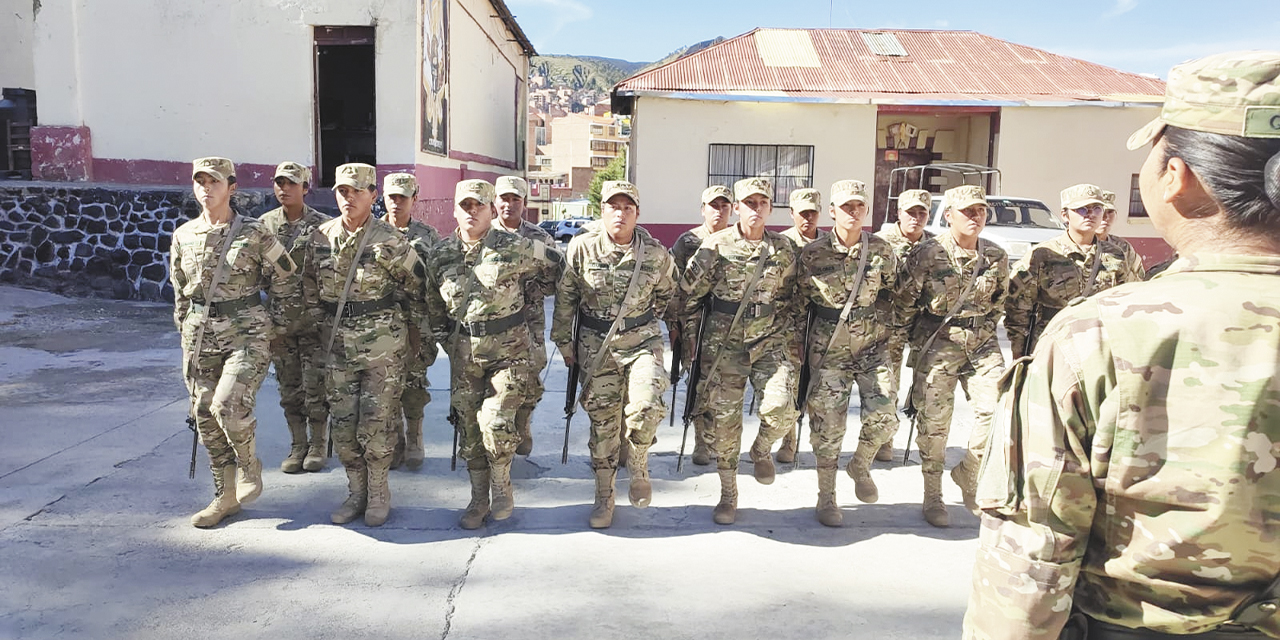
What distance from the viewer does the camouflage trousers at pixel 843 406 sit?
4.79m

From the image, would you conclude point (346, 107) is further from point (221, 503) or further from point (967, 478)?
point (967, 478)

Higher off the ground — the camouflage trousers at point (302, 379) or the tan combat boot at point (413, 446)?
the camouflage trousers at point (302, 379)

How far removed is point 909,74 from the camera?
16891 mm

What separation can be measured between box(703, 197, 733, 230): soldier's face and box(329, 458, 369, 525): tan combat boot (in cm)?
246

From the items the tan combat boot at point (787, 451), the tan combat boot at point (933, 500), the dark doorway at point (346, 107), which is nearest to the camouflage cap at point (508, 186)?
the tan combat boot at point (787, 451)

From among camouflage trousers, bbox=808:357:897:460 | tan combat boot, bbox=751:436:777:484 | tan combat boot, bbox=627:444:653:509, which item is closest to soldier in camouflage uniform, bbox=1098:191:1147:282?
camouflage trousers, bbox=808:357:897:460

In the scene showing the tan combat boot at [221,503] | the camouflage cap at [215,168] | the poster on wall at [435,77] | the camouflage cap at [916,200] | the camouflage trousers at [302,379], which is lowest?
the tan combat boot at [221,503]

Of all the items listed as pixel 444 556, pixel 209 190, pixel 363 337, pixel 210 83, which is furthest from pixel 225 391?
pixel 210 83

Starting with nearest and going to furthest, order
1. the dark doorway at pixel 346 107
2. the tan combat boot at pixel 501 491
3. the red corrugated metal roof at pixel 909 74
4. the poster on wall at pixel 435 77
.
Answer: the tan combat boot at pixel 501 491, the poster on wall at pixel 435 77, the red corrugated metal roof at pixel 909 74, the dark doorway at pixel 346 107

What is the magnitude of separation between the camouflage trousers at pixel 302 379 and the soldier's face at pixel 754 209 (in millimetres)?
2844

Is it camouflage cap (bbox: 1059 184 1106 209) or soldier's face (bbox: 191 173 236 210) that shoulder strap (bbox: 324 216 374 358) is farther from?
camouflage cap (bbox: 1059 184 1106 209)

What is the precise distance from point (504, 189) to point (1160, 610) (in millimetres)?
4524

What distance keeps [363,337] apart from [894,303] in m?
3.22

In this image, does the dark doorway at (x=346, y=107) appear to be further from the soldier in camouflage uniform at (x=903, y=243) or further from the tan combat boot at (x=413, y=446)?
the soldier in camouflage uniform at (x=903, y=243)
